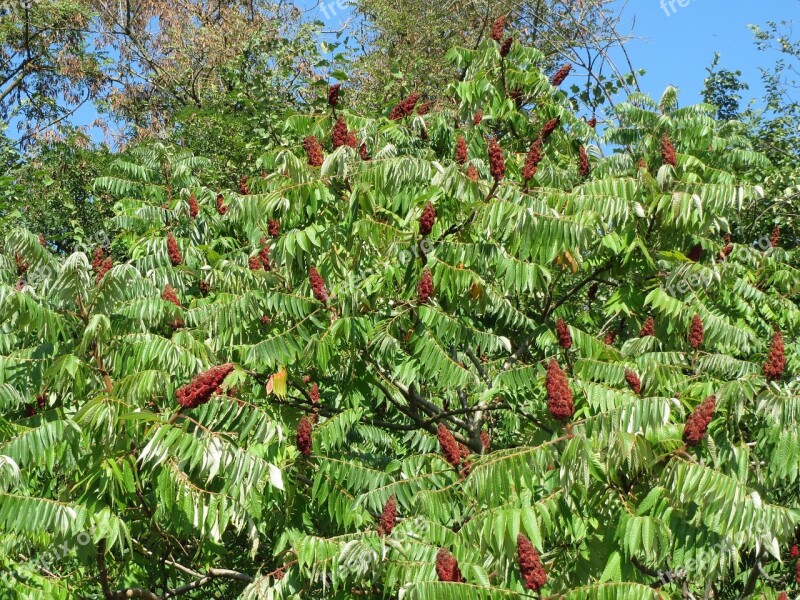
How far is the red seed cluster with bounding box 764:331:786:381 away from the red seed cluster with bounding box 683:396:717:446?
51cm

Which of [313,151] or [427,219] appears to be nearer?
[427,219]

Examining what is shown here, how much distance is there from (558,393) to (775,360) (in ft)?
3.82

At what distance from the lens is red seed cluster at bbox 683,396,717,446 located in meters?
4.23

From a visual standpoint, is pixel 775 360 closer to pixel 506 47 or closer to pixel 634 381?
pixel 634 381

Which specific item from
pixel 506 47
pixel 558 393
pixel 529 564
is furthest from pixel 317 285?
pixel 506 47

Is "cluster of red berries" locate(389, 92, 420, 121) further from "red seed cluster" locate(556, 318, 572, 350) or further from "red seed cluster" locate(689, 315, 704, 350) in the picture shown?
"red seed cluster" locate(689, 315, 704, 350)

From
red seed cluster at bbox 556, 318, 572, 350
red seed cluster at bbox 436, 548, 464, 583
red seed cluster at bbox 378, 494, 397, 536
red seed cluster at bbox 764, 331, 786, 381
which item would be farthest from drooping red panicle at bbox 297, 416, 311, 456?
red seed cluster at bbox 764, 331, 786, 381

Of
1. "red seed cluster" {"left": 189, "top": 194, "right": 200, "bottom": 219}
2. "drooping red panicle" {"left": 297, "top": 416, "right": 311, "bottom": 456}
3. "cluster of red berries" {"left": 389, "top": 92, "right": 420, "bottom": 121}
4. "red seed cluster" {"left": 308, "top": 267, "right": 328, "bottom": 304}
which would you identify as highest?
"cluster of red berries" {"left": 389, "top": 92, "right": 420, "bottom": 121}

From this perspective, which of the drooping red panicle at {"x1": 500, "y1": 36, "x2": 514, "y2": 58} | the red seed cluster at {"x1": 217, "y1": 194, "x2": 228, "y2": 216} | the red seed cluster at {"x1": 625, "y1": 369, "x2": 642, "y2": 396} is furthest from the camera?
the red seed cluster at {"x1": 217, "y1": 194, "x2": 228, "y2": 216}

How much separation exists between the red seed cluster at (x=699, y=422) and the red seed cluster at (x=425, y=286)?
1908mm

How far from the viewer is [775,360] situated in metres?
4.56

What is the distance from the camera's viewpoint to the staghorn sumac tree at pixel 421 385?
14.7ft

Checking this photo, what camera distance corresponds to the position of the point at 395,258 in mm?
6164

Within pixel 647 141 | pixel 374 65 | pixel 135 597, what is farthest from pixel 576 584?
pixel 374 65
